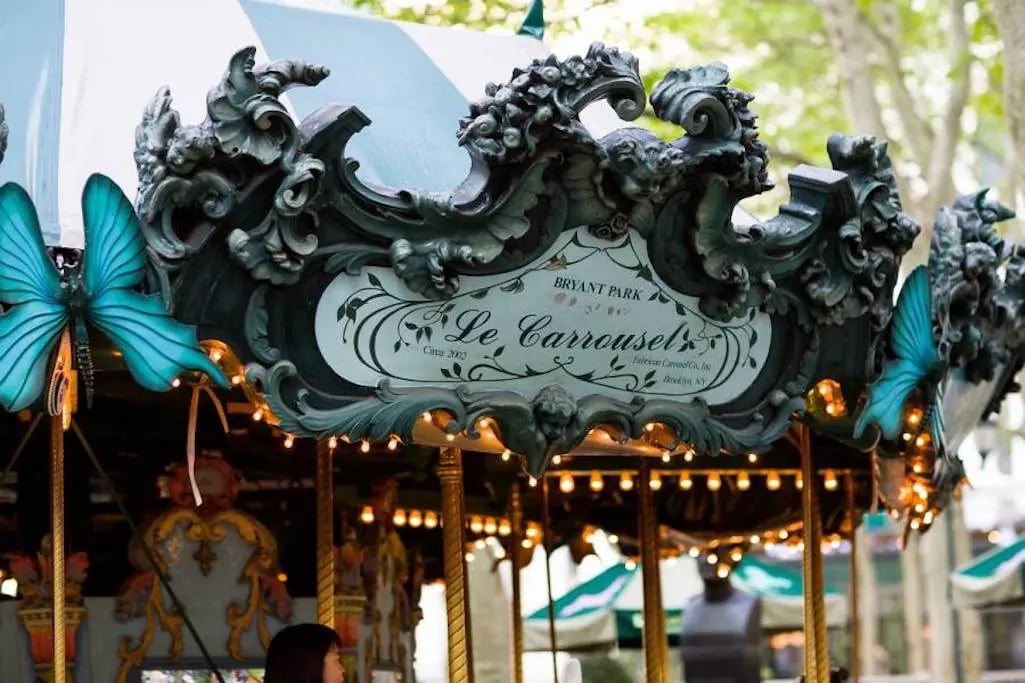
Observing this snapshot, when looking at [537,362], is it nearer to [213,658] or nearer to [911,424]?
[911,424]

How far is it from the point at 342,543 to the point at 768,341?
3.01m

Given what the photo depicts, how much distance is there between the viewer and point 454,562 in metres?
8.48

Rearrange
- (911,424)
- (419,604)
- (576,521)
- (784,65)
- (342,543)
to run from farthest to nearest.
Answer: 1. (784,65)
2. (576,521)
3. (419,604)
4. (342,543)
5. (911,424)

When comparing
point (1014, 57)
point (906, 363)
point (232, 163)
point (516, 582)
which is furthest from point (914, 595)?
point (232, 163)

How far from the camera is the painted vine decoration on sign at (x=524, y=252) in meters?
6.43

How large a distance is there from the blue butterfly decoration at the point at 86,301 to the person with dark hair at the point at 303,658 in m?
1.12

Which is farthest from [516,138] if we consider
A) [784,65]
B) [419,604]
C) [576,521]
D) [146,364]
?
[784,65]

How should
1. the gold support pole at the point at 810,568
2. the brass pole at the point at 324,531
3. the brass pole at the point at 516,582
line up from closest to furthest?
the brass pole at the point at 324,531
the gold support pole at the point at 810,568
the brass pole at the point at 516,582

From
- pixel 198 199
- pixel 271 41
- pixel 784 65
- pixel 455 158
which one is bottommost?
Answer: pixel 198 199

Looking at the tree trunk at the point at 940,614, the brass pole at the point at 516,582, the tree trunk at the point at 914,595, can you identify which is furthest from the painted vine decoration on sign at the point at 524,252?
the tree trunk at the point at 914,595

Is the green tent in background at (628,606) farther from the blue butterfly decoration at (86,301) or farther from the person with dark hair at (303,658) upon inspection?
the blue butterfly decoration at (86,301)

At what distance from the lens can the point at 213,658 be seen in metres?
9.14

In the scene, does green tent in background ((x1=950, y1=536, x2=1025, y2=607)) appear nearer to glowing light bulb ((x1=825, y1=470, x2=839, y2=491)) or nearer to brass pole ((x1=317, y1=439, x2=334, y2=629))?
glowing light bulb ((x1=825, y1=470, x2=839, y2=491))

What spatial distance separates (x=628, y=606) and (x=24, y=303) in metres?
13.4
